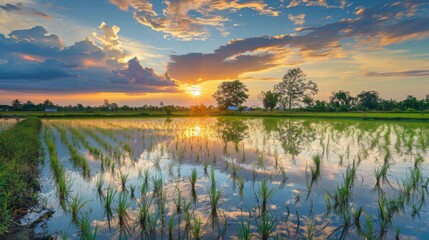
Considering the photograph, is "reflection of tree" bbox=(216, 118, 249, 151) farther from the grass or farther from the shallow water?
the grass

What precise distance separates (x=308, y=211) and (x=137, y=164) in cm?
586

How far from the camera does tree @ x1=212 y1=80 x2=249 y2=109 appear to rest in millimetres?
76188

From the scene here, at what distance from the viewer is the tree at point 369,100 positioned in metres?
74.0

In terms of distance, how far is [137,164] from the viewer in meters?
8.85

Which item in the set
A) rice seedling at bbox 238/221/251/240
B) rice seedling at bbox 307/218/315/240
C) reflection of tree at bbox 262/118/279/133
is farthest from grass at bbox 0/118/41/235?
reflection of tree at bbox 262/118/279/133

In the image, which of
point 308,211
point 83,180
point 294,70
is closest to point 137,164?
point 83,180

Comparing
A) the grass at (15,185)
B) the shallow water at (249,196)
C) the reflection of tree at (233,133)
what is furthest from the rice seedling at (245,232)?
the reflection of tree at (233,133)

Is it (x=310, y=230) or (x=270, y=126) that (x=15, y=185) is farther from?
(x=270, y=126)

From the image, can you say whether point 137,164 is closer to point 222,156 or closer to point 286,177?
point 222,156

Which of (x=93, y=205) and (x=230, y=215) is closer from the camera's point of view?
(x=230, y=215)

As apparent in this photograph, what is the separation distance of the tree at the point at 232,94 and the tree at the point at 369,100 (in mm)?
34114

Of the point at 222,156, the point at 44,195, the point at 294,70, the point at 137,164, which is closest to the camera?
Answer: the point at 44,195

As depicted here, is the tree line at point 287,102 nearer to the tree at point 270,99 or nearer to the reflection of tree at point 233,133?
the tree at point 270,99

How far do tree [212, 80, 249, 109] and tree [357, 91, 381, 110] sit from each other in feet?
112
